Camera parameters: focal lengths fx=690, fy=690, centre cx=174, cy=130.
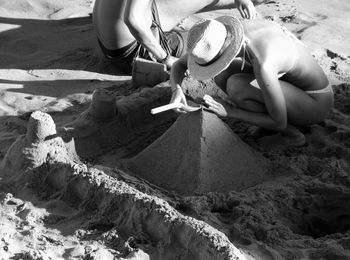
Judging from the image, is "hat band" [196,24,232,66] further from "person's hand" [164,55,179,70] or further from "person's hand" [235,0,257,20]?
"person's hand" [164,55,179,70]

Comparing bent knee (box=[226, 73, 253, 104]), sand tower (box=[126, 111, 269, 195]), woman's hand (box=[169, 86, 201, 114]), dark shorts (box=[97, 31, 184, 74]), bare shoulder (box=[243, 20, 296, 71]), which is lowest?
dark shorts (box=[97, 31, 184, 74])

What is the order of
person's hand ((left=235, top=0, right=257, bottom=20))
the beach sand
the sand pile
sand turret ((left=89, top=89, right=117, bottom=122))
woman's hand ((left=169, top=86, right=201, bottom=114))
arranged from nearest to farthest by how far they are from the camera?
the sand pile, the beach sand, woman's hand ((left=169, top=86, right=201, bottom=114)), sand turret ((left=89, top=89, right=117, bottom=122)), person's hand ((left=235, top=0, right=257, bottom=20))

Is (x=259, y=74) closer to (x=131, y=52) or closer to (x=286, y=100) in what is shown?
(x=286, y=100)

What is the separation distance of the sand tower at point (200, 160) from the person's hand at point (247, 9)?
3.15 ft

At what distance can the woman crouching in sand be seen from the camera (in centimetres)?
336

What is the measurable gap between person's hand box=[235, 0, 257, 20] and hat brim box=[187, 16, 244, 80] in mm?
785

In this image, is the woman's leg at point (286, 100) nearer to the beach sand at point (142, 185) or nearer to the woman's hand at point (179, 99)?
the beach sand at point (142, 185)

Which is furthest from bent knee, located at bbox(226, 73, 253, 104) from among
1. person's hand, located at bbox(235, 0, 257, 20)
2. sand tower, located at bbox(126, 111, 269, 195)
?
person's hand, located at bbox(235, 0, 257, 20)

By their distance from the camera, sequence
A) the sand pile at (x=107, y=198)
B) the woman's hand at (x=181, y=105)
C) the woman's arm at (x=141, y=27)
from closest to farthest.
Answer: the sand pile at (x=107, y=198)
the woman's hand at (x=181, y=105)
the woman's arm at (x=141, y=27)

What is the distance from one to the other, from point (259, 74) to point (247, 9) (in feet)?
3.02

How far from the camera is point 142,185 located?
3326 millimetres

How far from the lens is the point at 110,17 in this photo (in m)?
4.83

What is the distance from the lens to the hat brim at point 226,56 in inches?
132

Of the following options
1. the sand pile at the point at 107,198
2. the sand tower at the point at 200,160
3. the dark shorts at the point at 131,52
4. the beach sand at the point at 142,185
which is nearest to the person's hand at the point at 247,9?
the beach sand at the point at 142,185
